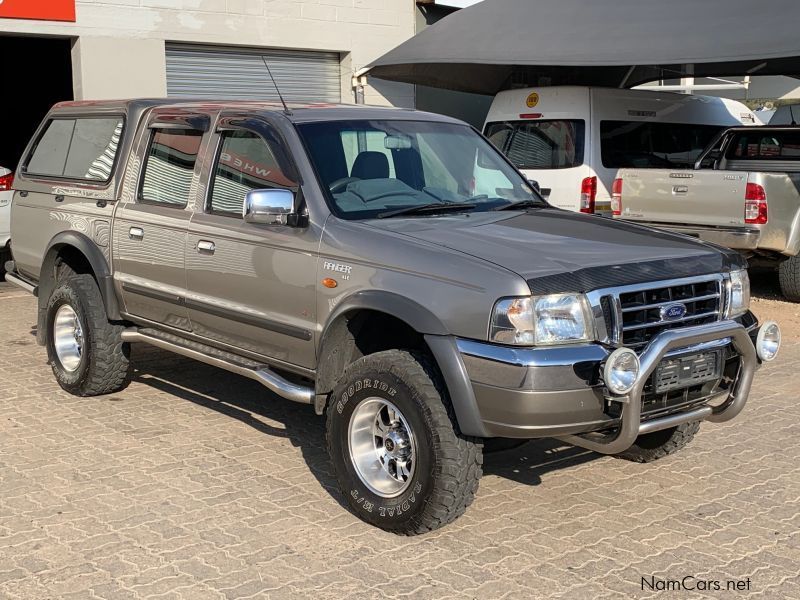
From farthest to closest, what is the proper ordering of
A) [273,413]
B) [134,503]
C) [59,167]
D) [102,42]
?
[102,42], [59,167], [273,413], [134,503]

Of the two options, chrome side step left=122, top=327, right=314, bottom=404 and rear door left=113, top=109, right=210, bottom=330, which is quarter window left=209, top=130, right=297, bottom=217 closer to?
rear door left=113, top=109, right=210, bottom=330

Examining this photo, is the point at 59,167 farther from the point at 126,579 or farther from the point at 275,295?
the point at 126,579

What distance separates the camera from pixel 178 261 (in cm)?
582

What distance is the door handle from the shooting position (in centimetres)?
554

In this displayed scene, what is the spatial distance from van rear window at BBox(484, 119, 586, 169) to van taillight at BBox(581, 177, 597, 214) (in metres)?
0.26

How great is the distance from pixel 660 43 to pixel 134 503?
10566 millimetres

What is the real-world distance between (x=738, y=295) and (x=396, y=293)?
170 cm

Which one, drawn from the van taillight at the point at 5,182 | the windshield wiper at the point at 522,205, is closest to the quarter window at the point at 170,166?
the windshield wiper at the point at 522,205

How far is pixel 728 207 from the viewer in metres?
9.73

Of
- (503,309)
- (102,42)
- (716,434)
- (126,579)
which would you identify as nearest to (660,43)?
(102,42)

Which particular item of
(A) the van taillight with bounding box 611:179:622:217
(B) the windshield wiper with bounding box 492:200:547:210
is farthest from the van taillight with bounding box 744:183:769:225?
(B) the windshield wiper with bounding box 492:200:547:210

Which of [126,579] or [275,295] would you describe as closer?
[126,579]

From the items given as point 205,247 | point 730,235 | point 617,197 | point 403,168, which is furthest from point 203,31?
point 403,168

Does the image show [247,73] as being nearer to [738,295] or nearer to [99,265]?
[99,265]
